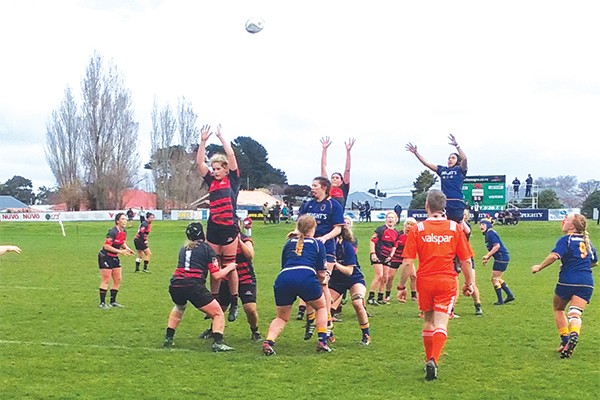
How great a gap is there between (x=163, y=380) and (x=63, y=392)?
1060 mm

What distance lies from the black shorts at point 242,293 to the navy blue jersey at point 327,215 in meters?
1.27

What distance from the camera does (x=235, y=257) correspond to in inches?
383

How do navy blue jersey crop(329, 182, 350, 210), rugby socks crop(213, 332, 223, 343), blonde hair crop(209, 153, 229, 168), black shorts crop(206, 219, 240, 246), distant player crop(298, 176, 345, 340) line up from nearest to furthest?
rugby socks crop(213, 332, 223, 343) → blonde hair crop(209, 153, 229, 168) → black shorts crop(206, 219, 240, 246) → distant player crop(298, 176, 345, 340) → navy blue jersey crop(329, 182, 350, 210)

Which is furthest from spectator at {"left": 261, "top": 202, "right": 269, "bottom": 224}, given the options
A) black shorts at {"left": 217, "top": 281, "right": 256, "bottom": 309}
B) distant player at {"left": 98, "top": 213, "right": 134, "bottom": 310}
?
black shorts at {"left": 217, "top": 281, "right": 256, "bottom": 309}

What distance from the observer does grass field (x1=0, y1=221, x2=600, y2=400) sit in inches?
279

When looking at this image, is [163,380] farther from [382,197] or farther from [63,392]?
[382,197]

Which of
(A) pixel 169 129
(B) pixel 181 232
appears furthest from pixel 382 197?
(B) pixel 181 232

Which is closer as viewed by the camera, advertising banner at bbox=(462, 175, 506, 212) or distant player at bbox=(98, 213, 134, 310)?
distant player at bbox=(98, 213, 134, 310)

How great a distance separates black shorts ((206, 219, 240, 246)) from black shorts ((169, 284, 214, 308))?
0.85 meters

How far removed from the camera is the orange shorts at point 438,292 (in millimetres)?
7555

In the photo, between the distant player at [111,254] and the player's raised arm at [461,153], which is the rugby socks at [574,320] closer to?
the player's raised arm at [461,153]

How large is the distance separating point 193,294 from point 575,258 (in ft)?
16.4

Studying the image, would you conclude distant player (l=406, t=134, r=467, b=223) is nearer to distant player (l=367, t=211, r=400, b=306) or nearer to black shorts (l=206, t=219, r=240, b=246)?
distant player (l=367, t=211, r=400, b=306)

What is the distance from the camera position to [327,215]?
9.88 m
